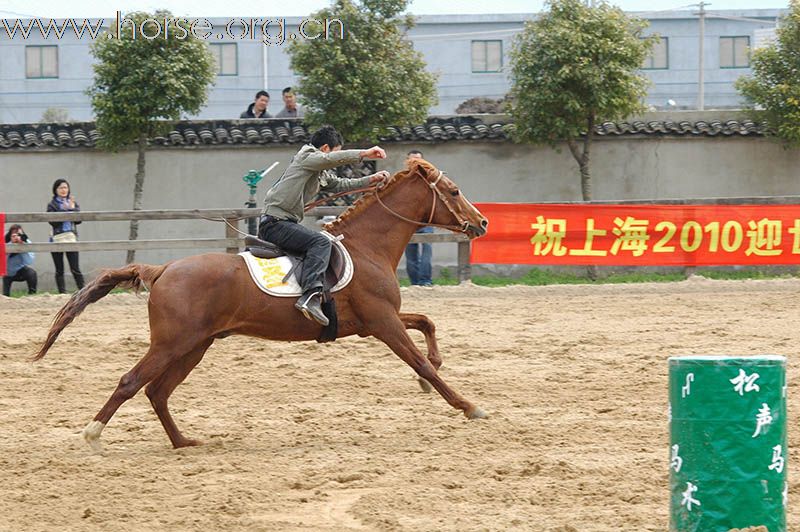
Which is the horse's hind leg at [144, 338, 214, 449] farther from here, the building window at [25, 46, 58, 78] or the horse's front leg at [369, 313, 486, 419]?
the building window at [25, 46, 58, 78]

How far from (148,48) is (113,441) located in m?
12.0

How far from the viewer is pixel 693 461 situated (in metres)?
4.75

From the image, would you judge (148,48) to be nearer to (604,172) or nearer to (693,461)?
(604,172)

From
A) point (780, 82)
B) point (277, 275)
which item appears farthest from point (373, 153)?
point (780, 82)

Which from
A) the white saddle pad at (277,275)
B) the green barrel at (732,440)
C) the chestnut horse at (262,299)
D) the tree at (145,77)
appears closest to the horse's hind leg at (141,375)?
the chestnut horse at (262,299)

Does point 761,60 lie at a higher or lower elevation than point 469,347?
higher

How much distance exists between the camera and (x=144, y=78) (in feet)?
60.4

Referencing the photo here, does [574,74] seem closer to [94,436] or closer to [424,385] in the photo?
[424,385]

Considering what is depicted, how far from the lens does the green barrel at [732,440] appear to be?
4.66 m

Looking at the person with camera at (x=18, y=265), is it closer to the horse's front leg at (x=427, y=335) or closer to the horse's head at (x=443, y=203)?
the horse's front leg at (x=427, y=335)

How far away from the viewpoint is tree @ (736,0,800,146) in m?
19.1

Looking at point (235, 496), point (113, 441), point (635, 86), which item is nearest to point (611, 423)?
point (235, 496)

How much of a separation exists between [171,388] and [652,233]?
9887mm

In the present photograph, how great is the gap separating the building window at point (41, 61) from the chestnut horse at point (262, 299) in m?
25.6
